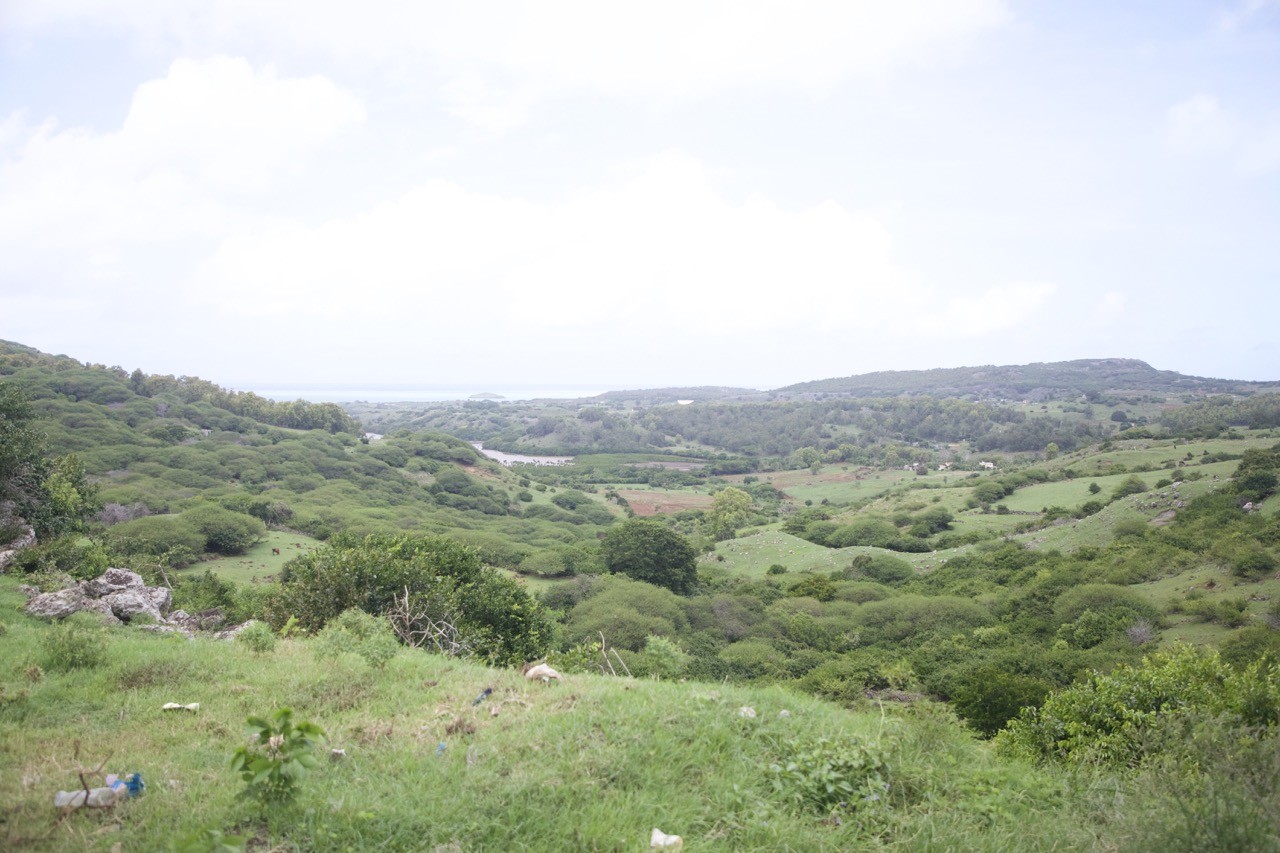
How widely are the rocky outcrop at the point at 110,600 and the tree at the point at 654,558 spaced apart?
A: 31021 mm

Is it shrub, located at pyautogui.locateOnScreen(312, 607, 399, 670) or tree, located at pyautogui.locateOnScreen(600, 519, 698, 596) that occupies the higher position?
shrub, located at pyautogui.locateOnScreen(312, 607, 399, 670)

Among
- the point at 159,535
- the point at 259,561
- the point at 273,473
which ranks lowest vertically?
the point at 259,561

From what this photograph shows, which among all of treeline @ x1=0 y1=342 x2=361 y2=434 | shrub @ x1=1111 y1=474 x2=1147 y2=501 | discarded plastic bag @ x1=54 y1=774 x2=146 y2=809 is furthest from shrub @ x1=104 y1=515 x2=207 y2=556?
shrub @ x1=1111 y1=474 x2=1147 y2=501

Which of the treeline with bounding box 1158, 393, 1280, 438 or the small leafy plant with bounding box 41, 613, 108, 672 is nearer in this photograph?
the small leafy plant with bounding box 41, 613, 108, 672

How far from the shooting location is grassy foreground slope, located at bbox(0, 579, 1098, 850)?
13.8ft

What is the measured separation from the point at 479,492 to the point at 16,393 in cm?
6655

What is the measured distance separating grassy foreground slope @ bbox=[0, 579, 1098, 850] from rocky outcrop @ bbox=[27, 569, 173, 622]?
458cm

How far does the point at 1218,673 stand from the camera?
26.3 ft

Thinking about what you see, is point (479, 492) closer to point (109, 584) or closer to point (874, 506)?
point (874, 506)

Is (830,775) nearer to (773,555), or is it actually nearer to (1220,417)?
(773,555)

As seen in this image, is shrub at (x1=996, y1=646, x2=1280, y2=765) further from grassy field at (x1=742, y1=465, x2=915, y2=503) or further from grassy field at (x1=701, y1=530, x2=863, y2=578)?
grassy field at (x1=742, y1=465, x2=915, y2=503)

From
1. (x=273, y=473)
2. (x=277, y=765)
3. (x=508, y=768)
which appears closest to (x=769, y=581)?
(x=508, y=768)

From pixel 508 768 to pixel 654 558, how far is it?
38825 millimetres

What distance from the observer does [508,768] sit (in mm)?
5039
